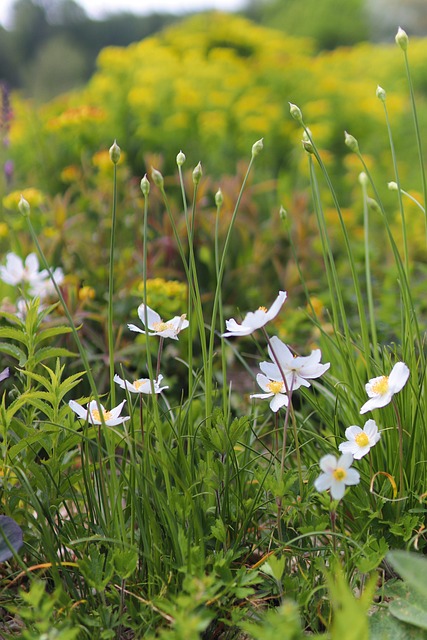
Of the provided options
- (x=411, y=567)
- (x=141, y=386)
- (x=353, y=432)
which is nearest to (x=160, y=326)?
(x=141, y=386)

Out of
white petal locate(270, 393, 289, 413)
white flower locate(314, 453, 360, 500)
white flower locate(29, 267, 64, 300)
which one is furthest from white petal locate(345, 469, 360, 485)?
white flower locate(29, 267, 64, 300)

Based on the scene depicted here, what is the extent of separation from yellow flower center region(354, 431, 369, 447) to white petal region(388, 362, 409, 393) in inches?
3.6

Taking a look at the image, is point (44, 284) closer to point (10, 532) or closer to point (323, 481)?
point (10, 532)

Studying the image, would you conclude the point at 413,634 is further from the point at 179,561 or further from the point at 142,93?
the point at 142,93

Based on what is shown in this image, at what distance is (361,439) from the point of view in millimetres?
1165

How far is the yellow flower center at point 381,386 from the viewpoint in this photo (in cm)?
117

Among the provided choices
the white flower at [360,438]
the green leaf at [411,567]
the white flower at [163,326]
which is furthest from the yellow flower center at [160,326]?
the green leaf at [411,567]

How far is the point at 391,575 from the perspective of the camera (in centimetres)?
128

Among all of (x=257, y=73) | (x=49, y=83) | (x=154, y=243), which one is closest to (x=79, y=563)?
(x=154, y=243)

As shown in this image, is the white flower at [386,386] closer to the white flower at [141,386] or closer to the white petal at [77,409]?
the white flower at [141,386]

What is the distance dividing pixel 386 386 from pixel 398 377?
5 cm

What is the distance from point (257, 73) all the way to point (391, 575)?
17.8 ft

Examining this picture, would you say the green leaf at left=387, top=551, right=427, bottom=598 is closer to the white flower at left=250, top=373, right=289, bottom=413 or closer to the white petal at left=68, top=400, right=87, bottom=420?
the white flower at left=250, top=373, right=289, bottom=413

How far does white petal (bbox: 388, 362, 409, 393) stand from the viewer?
1.10 metres
